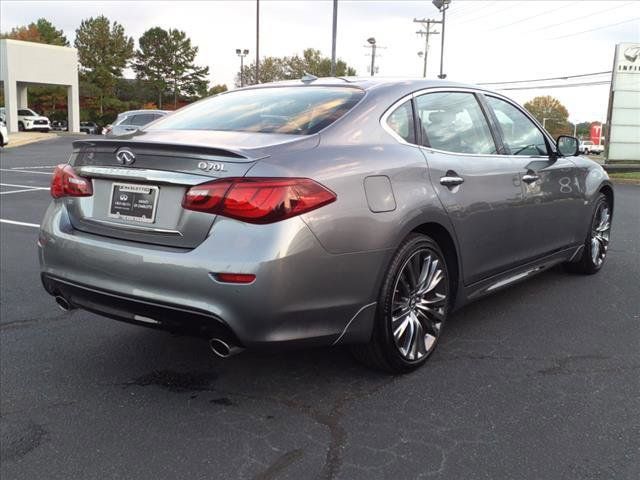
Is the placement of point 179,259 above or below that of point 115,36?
below

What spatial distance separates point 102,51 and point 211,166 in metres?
79.8

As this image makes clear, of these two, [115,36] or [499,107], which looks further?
[115,36]

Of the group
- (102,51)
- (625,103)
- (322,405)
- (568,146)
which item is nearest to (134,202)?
(322,405)

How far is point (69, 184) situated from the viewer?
3.45 m

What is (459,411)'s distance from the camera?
3.14 m

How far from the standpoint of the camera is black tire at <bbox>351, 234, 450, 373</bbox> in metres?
3.30

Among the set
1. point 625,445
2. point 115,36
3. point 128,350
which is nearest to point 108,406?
point 128,350

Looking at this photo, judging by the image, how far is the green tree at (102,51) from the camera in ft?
242

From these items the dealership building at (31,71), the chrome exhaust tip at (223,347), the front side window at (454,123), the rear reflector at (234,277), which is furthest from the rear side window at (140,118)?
the dealership building at (31,71)

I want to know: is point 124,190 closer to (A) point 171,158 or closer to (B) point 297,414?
(A) point 171,158

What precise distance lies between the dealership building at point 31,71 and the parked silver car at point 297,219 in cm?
4402

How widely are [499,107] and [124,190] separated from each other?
2.82 meters

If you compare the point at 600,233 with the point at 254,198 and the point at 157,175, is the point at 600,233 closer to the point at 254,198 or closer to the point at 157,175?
the point at 254,198

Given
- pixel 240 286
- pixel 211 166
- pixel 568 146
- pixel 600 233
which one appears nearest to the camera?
pixel 240 286
